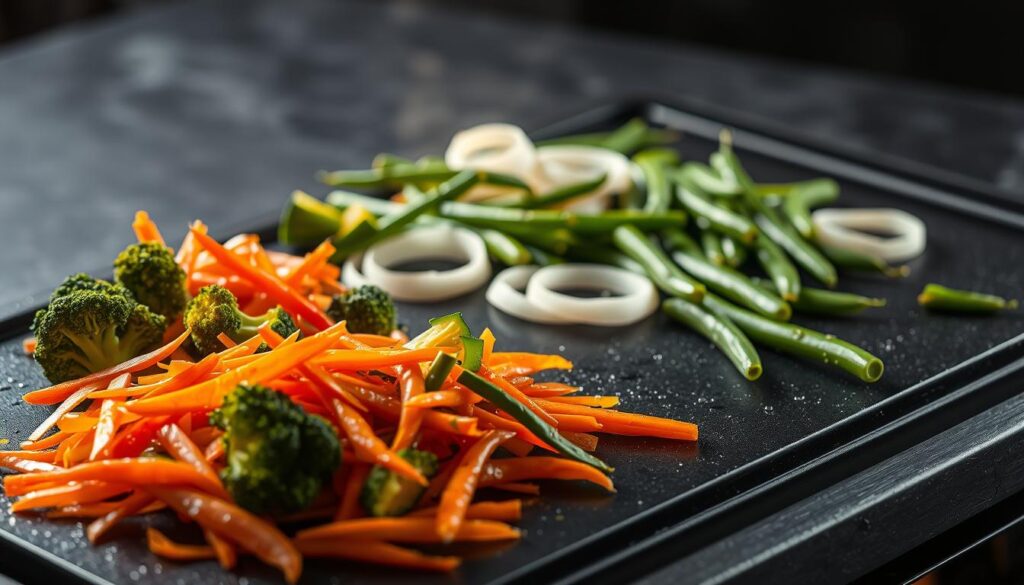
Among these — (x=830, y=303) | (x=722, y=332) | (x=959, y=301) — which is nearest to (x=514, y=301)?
(x=722, y=332)

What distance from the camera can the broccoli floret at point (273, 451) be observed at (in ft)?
7.04

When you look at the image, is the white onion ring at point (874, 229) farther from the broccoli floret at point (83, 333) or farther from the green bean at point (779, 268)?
the broccoli floret at point (83, 333)

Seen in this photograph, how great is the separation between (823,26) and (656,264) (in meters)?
3.82

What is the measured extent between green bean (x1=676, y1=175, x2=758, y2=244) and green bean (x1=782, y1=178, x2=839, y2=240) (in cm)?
14

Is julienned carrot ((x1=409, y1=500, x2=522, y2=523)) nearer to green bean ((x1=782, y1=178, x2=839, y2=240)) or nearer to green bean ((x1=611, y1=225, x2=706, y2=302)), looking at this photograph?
green bean ((x1=611, y1=225, x2=706, y2=302))

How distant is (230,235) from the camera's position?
11.7ft

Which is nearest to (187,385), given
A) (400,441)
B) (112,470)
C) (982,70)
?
(112,470)

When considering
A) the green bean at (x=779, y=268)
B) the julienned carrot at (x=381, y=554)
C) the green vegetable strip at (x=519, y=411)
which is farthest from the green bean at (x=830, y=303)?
the julienned carrot at (x=381, y=554)

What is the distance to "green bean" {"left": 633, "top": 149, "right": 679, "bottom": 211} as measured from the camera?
Answer: 367 cm

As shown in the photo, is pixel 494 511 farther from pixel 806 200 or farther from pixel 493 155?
pixel 806 200

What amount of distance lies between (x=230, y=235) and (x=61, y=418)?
1.19 m

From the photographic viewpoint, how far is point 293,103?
5051mm

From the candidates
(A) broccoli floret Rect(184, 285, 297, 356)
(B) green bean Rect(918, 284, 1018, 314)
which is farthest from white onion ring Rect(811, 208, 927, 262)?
(A) broccoli floret Rect(184, 285, 297, 356)

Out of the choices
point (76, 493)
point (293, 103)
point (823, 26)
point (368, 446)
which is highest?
point (368, 446)
